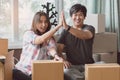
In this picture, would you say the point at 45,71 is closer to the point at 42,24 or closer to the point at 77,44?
the point at 42,24

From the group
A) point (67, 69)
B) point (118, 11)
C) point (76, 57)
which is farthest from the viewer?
point (118, 11)

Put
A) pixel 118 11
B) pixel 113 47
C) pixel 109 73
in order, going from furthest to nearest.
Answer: pixel 118 11
pixel 113 47
pixel 109 73

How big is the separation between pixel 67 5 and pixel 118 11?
77 centimetres

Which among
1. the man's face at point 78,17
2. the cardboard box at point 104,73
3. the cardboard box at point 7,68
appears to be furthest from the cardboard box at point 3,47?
the cardboard box at point 104,73

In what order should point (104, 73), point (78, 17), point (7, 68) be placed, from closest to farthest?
point (104, 73) → point (7, 68) → point (78, 17)

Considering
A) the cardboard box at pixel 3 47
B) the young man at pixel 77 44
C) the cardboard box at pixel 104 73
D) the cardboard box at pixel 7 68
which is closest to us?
the cardboard box at pixel 104 73

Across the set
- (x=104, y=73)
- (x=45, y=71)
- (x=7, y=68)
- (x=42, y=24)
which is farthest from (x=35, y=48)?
(x=104, y=73)

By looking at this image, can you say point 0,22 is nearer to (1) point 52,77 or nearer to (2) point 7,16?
(2) point 7,16

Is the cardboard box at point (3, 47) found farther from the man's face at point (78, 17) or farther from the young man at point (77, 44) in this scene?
the man's face at point (78, 17)

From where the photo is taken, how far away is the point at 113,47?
11.7 ft

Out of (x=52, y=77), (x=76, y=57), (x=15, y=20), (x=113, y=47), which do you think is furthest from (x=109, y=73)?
(x=15, y=20)

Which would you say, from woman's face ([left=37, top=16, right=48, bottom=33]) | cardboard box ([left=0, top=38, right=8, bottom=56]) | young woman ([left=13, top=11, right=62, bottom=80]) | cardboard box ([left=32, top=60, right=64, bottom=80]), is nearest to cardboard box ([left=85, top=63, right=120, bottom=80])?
cardboard box ([left=32, top=60, right=64, bottom=80])

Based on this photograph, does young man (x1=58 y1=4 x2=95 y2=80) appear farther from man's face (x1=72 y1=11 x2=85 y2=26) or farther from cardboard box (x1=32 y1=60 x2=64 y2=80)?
cardboard box (x1=32 y1=60 x2=64 y2=80)

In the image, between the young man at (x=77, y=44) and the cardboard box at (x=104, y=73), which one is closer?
Answer: the cardboard box at (x=104, y=73)
